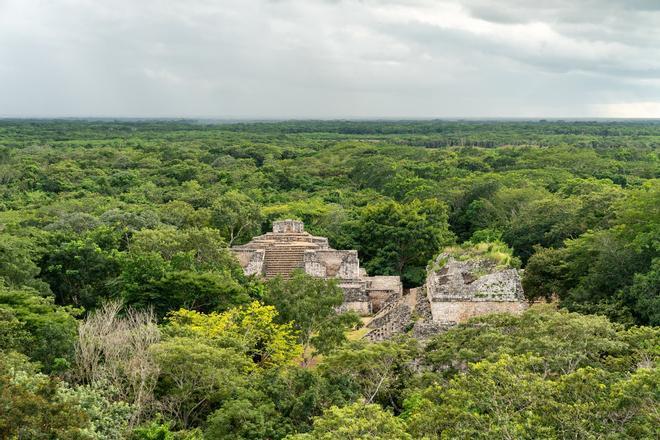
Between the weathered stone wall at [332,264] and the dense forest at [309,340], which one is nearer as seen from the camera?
the dense forest at [309,340]

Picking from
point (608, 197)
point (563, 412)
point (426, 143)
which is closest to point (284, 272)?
point (608, 197)

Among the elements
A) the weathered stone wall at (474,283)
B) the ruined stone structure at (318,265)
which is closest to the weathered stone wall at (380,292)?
the ruined stone structure at (318,265)

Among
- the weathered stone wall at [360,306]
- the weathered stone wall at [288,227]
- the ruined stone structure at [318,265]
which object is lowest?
the weathered stone wall at [360,306]

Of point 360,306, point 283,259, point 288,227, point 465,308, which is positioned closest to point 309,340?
point 465,308

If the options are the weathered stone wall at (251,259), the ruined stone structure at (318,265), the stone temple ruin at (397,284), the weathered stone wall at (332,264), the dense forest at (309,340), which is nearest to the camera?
the dense forest at (309,340)

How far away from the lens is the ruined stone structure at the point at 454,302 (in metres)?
18.5

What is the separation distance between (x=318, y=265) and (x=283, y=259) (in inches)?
97.0

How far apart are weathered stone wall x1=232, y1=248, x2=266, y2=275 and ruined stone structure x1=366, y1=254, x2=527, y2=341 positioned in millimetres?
6463

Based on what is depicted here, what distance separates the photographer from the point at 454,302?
1870cm

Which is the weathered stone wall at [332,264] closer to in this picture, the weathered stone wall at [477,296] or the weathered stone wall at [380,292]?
the weathered stone wall at [380,292]

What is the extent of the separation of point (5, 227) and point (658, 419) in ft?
91.9

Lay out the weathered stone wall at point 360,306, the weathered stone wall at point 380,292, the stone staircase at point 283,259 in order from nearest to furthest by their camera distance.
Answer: the weathered stone wall at point 360,306, the weathered stone wall at point 380,292, the stone staircase at point 283,259

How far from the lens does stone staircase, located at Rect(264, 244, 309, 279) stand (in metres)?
26.7

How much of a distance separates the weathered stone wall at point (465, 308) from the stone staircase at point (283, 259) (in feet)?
30.0
